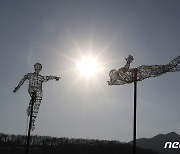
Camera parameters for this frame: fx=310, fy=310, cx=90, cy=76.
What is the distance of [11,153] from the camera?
78.5 meters

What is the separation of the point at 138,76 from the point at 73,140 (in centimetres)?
10813

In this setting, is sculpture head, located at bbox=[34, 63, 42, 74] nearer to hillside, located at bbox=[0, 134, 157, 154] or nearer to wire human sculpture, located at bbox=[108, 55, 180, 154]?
wire human sculpture, located at bbox=[108, 55, 180, 154]

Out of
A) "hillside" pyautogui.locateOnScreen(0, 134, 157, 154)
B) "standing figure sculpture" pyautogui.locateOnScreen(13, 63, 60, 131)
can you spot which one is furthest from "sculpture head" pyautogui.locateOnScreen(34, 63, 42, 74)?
"hillside" pyautogui.locateOnScreen(0, 134, 157, 154)

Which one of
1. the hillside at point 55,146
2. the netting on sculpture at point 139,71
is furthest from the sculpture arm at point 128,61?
the hillside at point 55,146

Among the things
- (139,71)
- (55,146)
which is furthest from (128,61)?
(55,146)

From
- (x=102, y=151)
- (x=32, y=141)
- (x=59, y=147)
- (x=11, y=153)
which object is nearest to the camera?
(x=11, y=153)

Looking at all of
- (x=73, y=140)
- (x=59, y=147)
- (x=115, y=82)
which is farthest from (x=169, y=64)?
(x=73, y=140)

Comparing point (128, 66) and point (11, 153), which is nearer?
point (128, 66)

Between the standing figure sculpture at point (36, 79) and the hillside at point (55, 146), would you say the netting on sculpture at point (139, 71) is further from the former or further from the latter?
the hillside at point (55, 146)

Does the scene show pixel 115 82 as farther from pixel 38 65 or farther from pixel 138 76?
pixel 38 65

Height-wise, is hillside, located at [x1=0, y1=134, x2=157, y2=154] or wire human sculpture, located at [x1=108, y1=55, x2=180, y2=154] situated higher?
wire human sculpture, located at [x1=108, y1=55, x2=180, y2=154]

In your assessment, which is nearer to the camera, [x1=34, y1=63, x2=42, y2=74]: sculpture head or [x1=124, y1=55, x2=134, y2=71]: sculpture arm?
A: [x1=124, y1=55, x2=134, y2=71]: sculpture arm

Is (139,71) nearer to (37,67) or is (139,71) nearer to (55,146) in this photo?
(37,67)

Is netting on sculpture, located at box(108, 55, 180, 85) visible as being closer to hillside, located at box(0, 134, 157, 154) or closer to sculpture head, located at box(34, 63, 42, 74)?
sculpture head, located at box(34, 63, 42, 74)
